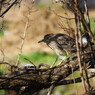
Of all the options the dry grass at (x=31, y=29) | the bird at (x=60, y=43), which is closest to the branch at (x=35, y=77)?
the bird at (x=60, y=43)

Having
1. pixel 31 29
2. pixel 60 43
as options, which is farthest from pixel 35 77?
pixel 31 29

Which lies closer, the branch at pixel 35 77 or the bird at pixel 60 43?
the branch at pixel 35 77

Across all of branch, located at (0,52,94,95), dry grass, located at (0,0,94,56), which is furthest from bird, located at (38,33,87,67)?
dry grass, located at (0,0,94,56)

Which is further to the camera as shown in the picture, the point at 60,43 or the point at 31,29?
the point at 31,29

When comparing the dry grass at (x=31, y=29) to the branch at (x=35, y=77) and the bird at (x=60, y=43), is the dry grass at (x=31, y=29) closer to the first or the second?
the bird at (x=60, y=43)

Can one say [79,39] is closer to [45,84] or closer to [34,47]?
[45,84]

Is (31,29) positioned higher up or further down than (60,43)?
higher up

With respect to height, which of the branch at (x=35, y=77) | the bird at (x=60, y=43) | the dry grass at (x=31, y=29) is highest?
the dry grass at (x=31, y=29)

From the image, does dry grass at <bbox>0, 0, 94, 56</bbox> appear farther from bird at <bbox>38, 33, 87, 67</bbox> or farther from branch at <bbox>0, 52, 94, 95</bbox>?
Answer: branch at <bbox>0, 52, 94, 95</bbox>

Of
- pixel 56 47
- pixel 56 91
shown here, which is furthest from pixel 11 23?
pixel 56 47

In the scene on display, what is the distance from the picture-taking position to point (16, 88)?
18.5 feet

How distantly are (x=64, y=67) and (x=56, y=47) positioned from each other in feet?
9.84

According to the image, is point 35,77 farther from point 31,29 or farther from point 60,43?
point 31,29

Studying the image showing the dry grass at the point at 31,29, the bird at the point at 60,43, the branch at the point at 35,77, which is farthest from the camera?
the dry grass at the point at 31,29
